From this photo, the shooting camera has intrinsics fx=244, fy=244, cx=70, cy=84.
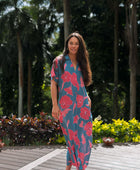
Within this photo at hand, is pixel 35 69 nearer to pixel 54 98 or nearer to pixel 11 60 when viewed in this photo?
pixel 11 60

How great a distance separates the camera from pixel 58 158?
11.6ft

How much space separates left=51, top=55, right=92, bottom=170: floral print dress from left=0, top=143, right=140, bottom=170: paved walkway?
71 centimetres

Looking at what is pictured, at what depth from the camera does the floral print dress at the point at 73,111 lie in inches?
98.9

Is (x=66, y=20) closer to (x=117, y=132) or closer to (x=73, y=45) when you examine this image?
(x=117, y=132)

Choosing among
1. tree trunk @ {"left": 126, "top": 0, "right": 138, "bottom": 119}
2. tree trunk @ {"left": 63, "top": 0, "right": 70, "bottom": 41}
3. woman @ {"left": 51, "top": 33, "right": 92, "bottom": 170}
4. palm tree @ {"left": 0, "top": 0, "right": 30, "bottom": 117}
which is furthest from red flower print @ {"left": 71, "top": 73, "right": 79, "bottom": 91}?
palm tree @ {"left": 0, "top": 0, "right": 30, "bottom": 117}

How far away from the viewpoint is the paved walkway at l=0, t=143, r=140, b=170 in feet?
10.4

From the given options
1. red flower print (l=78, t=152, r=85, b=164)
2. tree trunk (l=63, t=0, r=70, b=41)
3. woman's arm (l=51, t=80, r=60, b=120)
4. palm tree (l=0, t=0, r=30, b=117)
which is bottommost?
red flower print (l=78, t=152, r=85, b=164)

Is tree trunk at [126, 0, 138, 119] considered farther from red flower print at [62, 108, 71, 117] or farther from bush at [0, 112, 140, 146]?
red flower print at [62, 108, 71, 117]

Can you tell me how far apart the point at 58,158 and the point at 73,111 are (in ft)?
4.26

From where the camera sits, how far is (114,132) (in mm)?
4832

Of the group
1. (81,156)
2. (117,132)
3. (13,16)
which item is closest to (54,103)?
(81,156)

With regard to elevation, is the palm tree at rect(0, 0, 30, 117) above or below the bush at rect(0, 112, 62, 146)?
above

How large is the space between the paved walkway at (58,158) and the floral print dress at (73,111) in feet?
2.33

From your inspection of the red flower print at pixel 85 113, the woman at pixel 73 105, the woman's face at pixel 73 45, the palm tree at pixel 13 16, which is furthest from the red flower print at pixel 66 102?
the palm tree at pixel 13 16
